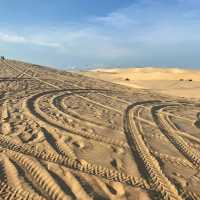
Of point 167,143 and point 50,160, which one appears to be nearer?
point 50,160

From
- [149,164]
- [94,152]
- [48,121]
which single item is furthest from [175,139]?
[48,121]

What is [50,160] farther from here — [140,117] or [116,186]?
[140,117]

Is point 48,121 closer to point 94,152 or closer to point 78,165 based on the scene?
point 94,152

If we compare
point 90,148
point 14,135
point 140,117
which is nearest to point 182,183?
point 90,148

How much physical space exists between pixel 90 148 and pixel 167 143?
1958mm

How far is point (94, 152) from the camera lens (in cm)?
698

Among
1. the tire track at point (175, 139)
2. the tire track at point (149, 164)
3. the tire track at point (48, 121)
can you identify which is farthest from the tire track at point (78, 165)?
the tire track at point (175, 139)

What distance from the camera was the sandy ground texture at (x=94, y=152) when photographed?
542 cm

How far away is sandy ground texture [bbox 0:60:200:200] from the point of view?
17.8 feet

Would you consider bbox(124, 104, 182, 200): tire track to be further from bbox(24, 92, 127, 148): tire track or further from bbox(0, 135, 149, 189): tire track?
bbox(24, 92, 127, 148): tire track

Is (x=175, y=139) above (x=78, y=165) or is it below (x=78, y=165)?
above

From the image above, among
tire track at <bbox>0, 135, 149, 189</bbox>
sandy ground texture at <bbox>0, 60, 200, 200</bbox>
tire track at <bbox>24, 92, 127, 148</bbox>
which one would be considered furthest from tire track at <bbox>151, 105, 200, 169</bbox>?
tire track at <bbox>0, 135, 149, 189</bbox>

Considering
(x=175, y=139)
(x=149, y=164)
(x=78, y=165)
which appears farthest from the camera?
(x=175, y=139)

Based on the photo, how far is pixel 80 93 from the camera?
14.7 metres
